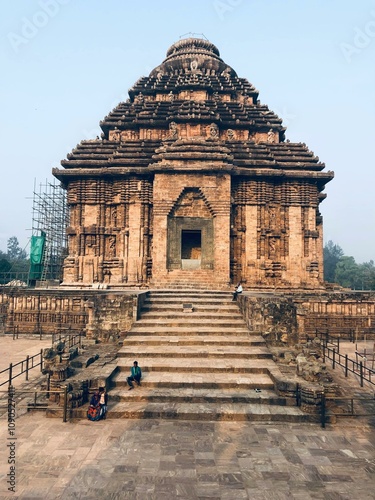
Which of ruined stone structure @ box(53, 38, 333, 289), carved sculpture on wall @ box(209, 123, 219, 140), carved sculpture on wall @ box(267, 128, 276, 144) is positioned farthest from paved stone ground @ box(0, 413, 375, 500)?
carved sculpture on wall @ box(267, 128, 276, 144)

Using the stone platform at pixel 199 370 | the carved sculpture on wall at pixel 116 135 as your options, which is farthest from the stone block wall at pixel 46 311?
the carved sculpture on wall at pixel 116 135

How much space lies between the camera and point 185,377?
912cm

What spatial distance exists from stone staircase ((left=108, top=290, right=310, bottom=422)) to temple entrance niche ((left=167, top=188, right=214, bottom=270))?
16.1 ft

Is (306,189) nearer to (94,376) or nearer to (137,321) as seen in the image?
(137,321)

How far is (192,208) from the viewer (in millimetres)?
19062

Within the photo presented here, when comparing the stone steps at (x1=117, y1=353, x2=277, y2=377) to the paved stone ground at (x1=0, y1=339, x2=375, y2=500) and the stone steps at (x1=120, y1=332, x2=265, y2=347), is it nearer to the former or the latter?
the stone steps at (x1=120, y1=332, x2=265, y2=347)

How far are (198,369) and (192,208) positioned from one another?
11101 millimetres

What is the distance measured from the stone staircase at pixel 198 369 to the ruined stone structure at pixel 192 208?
522cm

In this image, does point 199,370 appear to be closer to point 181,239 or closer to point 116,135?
point 181,239

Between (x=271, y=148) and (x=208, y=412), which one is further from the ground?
(x=271, y=148)

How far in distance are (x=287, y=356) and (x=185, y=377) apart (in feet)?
10.7

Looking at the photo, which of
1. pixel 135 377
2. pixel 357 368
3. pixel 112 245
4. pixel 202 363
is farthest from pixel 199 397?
pixel 112 245

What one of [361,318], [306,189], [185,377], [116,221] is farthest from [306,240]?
[185,377]

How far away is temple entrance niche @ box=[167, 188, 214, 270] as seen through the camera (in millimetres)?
18844
